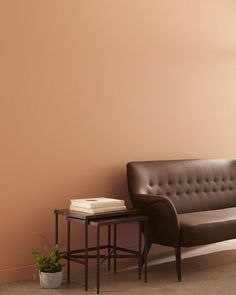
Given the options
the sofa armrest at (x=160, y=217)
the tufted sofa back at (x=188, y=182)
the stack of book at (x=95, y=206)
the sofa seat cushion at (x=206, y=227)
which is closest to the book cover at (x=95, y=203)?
the stack of book at (x=95, y=206)

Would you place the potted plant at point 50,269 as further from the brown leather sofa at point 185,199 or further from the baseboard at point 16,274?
the brown leather sofa at point 185,199

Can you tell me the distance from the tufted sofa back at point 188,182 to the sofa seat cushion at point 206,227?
323 mm

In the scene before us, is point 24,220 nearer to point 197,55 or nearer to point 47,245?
point 47,245

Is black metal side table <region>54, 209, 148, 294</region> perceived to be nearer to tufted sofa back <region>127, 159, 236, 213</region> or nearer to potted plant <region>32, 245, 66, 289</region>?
potted plant <region>32, 245, 66, 289</region>

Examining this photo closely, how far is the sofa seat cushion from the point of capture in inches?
156

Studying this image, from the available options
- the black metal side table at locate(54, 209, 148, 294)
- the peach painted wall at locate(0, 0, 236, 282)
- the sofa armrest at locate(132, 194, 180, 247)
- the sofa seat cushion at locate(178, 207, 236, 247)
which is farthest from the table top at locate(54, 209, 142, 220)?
the sofa seat cushion at locate(178, 207, 236, 247)

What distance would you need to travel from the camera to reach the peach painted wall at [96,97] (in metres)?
3.96

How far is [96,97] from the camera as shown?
174 inches

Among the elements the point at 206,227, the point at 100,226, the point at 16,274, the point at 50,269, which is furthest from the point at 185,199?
the point at 16,274

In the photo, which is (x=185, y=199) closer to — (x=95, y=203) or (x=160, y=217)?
(x=160, y=217)

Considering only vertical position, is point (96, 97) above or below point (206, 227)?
above

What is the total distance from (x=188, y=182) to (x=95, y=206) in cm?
130

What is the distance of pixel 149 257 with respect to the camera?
4.70 meters

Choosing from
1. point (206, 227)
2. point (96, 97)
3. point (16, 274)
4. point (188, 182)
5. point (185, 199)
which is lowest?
point (16, 274)
